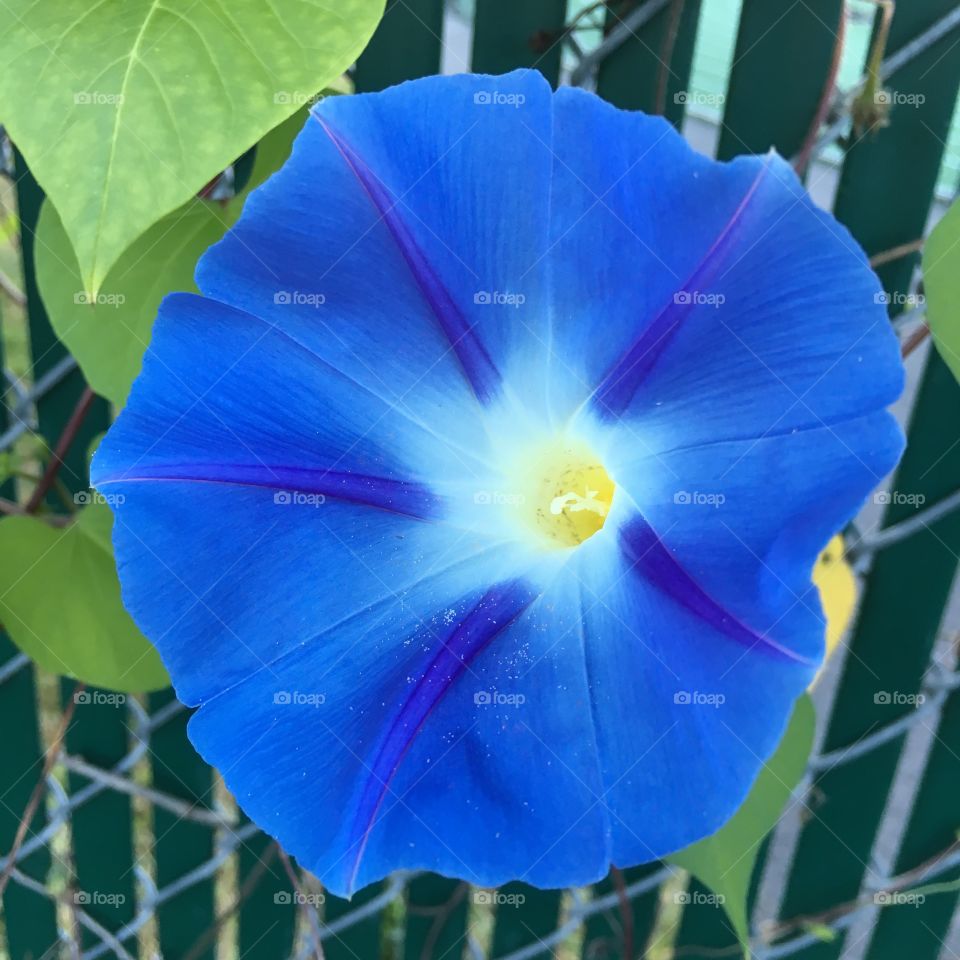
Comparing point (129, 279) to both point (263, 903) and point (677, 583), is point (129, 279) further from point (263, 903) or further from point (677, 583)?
point (263, 903)

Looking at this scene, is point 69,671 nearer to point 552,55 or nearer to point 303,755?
point 303,755

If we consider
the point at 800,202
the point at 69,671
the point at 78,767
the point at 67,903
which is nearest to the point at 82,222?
the point at 800,202

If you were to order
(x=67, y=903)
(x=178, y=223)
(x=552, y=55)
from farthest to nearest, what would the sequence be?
(x=67, y=903)
(x=552, y=55)
(x=178, y=223)

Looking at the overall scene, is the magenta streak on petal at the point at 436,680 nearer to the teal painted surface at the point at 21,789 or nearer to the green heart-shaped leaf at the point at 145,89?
the green heart-shaped leaf at the point at 145,89

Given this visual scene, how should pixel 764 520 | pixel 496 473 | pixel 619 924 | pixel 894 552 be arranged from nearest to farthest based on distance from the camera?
pixel 764 520, pixel 496 473, pixel 894 552, pixel 619 924

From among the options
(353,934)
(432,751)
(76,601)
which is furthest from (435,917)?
(432,751)

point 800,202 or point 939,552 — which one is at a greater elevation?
point 939,552
